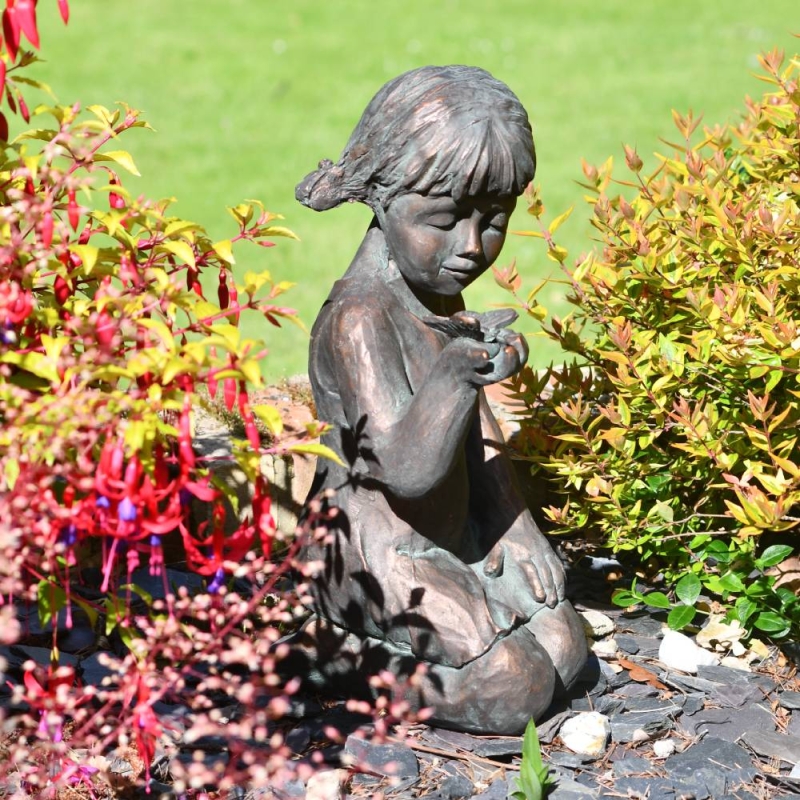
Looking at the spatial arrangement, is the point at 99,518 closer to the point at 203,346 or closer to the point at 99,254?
the point at 203,346

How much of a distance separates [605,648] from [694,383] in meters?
0.84

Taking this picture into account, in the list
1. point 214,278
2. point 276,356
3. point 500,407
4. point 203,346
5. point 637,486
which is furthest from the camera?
point 214,278

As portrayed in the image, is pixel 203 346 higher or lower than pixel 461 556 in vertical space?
higher

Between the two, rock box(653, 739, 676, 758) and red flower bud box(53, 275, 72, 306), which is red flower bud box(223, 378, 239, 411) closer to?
red flower bud box(53, 275, 72, 306)

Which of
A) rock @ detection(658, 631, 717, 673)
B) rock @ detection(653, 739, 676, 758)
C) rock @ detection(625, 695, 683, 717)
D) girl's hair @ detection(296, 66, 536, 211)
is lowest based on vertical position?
rock @ detection(653, 739, 676, 758)

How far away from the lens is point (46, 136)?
115 inches

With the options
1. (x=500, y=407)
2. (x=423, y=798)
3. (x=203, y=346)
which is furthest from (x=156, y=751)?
(x=500, y=407)

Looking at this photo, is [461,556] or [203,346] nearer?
[203,346]

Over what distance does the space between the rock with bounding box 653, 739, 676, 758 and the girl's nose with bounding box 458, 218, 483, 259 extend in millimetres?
1345

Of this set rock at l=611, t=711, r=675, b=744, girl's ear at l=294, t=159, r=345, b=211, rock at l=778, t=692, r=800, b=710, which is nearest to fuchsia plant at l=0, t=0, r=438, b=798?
girl's ear at l=294, t=159, r=345, b=211

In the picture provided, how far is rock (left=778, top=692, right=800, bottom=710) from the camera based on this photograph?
134 inches

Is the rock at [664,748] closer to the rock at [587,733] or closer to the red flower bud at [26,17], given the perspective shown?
the rock at [587,733]

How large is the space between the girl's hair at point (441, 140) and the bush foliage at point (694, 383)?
26.0 inches

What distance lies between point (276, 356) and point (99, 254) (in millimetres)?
4288
